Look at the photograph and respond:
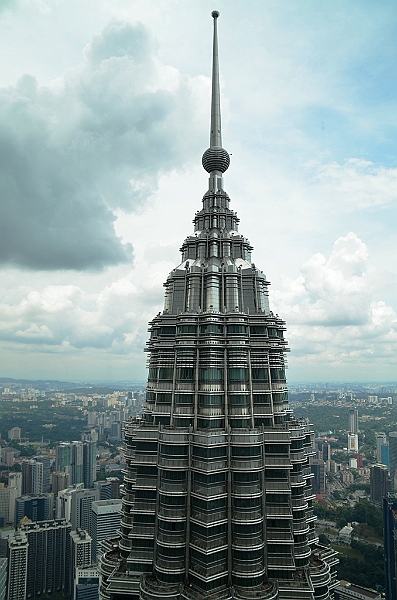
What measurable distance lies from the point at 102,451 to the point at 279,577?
15135 cm

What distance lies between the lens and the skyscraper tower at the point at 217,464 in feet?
96.6

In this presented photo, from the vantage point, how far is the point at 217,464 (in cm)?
3073

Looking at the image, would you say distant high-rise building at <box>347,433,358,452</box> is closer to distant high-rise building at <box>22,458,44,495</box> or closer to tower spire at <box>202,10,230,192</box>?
distant high-rise building at <box>22,458,44,495</box>

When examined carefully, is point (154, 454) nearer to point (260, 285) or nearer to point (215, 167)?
point (260, 285)

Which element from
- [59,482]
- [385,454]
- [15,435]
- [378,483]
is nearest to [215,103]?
[378,483]

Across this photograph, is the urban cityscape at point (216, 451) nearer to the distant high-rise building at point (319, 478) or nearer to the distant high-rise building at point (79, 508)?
the distant high-rise building at point (79, 508)

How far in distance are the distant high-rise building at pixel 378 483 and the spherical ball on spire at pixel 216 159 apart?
100968 mm

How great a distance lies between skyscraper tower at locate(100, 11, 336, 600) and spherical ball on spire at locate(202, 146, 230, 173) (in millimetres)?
11271

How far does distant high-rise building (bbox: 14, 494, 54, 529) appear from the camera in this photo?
94.8m

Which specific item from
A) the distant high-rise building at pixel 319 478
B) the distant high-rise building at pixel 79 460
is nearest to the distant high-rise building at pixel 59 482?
the distant high-rise building at pixel 79 460

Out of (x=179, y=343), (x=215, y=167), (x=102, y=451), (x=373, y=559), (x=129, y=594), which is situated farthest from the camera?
(x=102, y=451)

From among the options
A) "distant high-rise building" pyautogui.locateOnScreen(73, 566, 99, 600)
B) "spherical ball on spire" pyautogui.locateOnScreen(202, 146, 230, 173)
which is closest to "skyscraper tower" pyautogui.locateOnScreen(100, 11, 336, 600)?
"spherical ball on spire" pyautogui.locateOnScreen(202, 146, 230, 173)

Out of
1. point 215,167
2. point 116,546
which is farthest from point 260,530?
point 215,167

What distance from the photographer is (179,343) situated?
1383 inches
